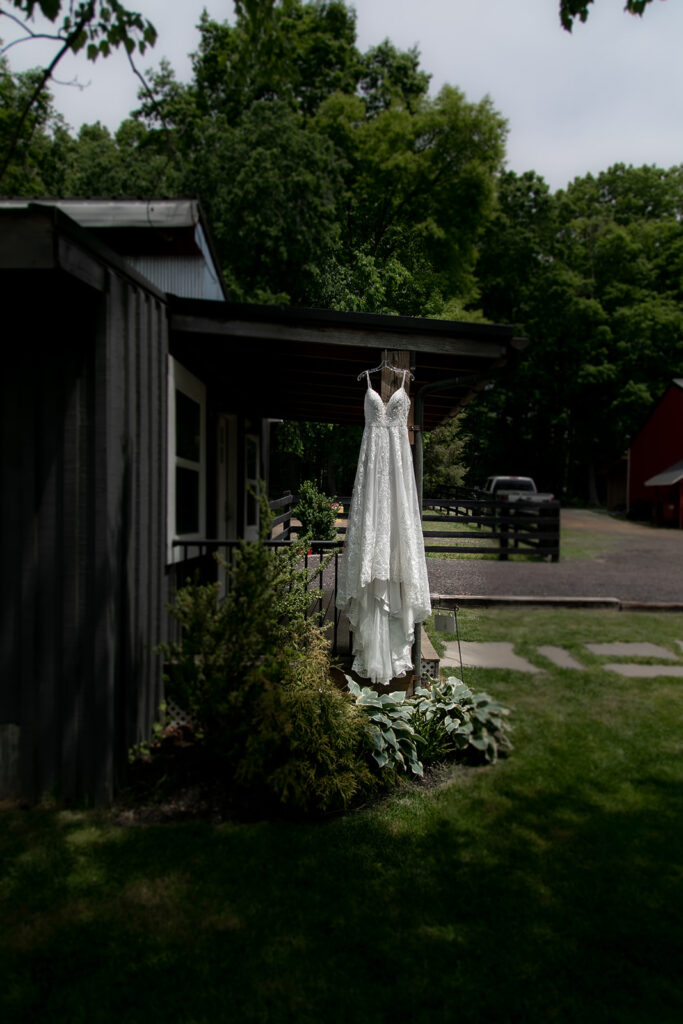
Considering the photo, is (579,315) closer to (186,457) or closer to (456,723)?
(186,457)

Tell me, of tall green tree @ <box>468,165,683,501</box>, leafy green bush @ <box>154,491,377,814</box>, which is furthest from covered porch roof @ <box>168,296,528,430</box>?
tall green tree @ <box>468,165,683,501</box>

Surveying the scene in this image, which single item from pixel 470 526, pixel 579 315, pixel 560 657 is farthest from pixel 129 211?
pixel 579 315

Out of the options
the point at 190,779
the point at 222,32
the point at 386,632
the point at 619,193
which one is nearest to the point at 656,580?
the point at 386,632

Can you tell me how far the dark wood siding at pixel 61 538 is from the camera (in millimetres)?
2920

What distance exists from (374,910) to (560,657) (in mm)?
3698

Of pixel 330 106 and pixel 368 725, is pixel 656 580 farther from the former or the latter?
pixel 330 106

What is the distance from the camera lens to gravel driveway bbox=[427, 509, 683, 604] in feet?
28.1

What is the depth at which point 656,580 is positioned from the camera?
9781mm

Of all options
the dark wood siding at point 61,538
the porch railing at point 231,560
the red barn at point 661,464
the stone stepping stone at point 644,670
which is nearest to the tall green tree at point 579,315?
the red barn at point 661,464

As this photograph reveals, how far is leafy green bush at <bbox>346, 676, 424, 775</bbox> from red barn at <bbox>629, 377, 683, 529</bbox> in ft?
57.8

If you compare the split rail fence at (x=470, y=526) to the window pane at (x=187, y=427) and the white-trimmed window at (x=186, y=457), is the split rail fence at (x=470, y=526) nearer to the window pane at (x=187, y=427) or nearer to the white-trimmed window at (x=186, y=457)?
the white-trimmed window at (x=186, y=457)

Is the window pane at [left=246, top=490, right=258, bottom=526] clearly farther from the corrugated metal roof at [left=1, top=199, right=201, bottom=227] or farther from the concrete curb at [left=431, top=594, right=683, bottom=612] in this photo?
the corrugated metal roof at [left=1, top=199, right=201, bottom=227]

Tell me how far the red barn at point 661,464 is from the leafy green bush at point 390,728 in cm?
1760

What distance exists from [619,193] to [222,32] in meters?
21.3
